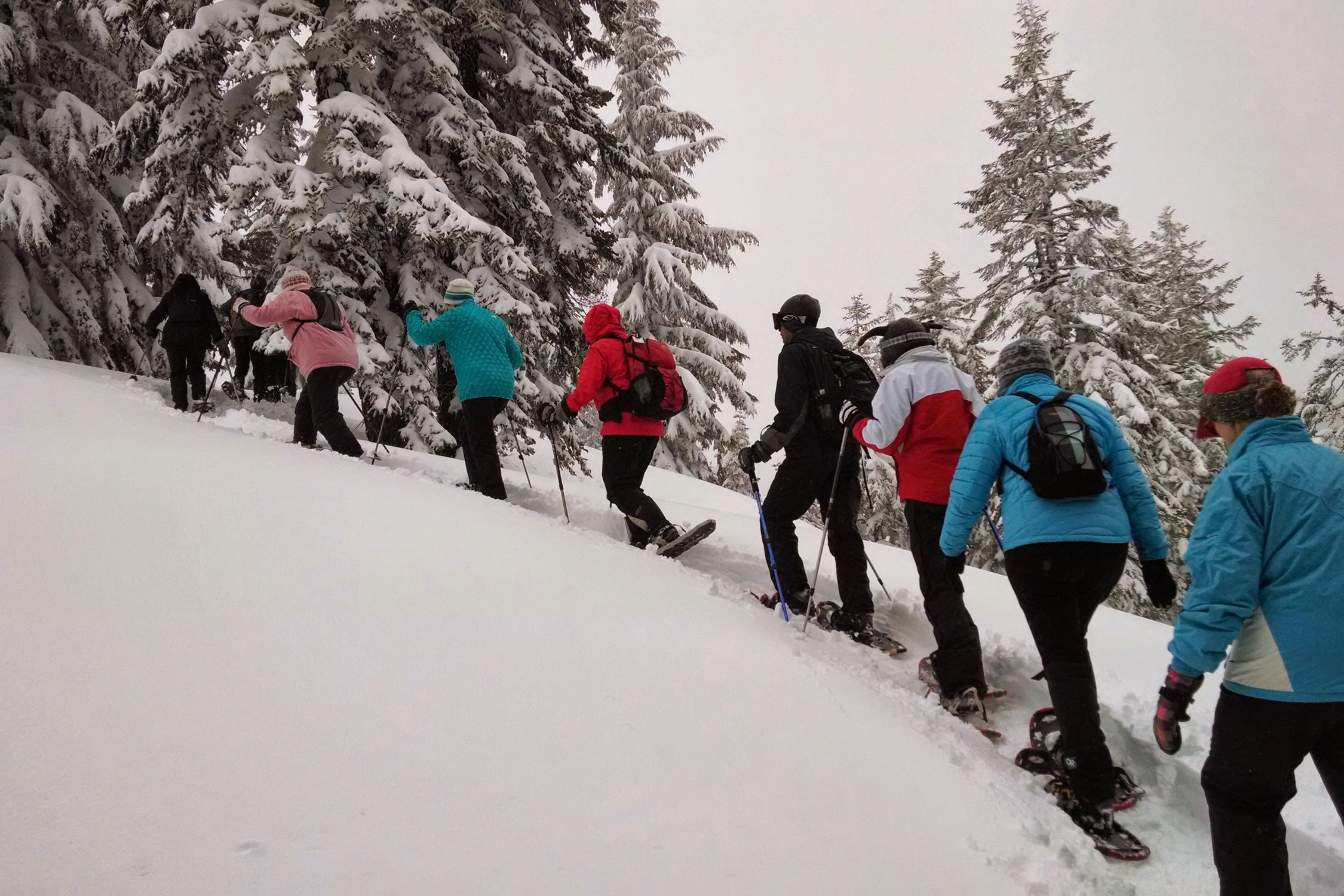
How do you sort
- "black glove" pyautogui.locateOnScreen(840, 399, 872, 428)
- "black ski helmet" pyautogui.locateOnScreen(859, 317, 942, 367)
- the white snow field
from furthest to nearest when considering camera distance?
"black glove" pyautogui.locateOnScreen(840, 399, 872, 428) < "black ski helmet" pyautogui.locateOnScreen(859, 317, 942, 367) < the white snow field

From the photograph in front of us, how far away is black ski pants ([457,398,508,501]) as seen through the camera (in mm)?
6520

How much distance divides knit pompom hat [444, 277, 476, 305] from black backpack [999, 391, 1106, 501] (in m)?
4.97

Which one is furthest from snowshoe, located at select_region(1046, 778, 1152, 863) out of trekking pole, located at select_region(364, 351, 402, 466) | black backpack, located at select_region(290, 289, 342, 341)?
black backpack, located at select_region(290, 289, 342, 341)

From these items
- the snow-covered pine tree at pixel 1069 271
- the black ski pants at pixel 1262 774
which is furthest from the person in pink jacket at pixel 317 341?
the snow-covered pine tree at pixel 1069 271

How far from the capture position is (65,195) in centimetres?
1170

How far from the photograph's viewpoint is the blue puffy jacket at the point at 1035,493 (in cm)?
311

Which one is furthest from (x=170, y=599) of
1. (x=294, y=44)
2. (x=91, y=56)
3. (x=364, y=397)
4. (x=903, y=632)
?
(x=91, y=56)

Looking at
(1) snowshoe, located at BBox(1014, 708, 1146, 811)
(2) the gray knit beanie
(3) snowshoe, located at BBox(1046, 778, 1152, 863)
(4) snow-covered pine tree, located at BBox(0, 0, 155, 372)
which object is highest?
(4) snow-covered pine tree, located at BBox(0, 0, 155, 372)

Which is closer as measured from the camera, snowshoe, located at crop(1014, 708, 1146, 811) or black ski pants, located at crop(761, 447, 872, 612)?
snowshoe, located at crop(1014, 708, 1146, 811)

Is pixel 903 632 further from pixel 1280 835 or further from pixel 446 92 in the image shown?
pixel 446 92

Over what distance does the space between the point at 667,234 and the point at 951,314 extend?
9.92m

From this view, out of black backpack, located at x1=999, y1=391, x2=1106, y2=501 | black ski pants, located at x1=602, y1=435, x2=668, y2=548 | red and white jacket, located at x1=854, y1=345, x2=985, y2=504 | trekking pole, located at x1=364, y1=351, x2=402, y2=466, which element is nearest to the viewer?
black backpack, located at x1=999, y1=391, x2=1106, y2=501

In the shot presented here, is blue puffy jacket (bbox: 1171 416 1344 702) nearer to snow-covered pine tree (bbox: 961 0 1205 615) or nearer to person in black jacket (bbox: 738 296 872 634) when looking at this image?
person in black jacket (bbox: 738 296 872 634)

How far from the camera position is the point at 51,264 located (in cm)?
1167
